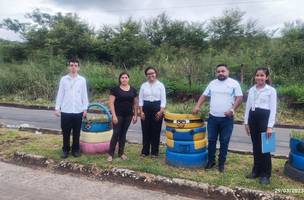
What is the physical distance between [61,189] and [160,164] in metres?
1.76

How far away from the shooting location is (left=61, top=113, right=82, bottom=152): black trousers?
7.10m

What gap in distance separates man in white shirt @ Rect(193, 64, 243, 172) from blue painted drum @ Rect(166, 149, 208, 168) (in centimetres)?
28

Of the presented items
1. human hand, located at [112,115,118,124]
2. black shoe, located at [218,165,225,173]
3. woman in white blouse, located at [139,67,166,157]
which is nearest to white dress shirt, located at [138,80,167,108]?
woman in white blouse, located at [139,67,166,157]

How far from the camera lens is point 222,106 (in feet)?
20.4

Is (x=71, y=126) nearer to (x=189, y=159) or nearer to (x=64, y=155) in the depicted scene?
(x=64, y=155)

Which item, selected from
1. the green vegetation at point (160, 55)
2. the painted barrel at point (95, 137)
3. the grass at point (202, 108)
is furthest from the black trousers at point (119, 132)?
the green vegetation at point (160, 55)

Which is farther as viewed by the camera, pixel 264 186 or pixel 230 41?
pixel 230 41

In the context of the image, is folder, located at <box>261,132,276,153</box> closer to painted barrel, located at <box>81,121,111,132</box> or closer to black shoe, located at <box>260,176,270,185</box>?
black shoe, located at <box>260,176,270,185</box>

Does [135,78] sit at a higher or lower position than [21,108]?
higher

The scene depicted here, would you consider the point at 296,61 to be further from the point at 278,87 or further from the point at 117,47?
the point at 117,47

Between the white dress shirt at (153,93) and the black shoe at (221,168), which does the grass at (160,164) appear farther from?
the white dress shirt at (153,93)

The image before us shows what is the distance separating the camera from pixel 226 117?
623 cm

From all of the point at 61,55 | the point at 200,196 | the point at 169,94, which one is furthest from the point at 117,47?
the point at 200,196

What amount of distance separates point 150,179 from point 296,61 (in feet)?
54.3
